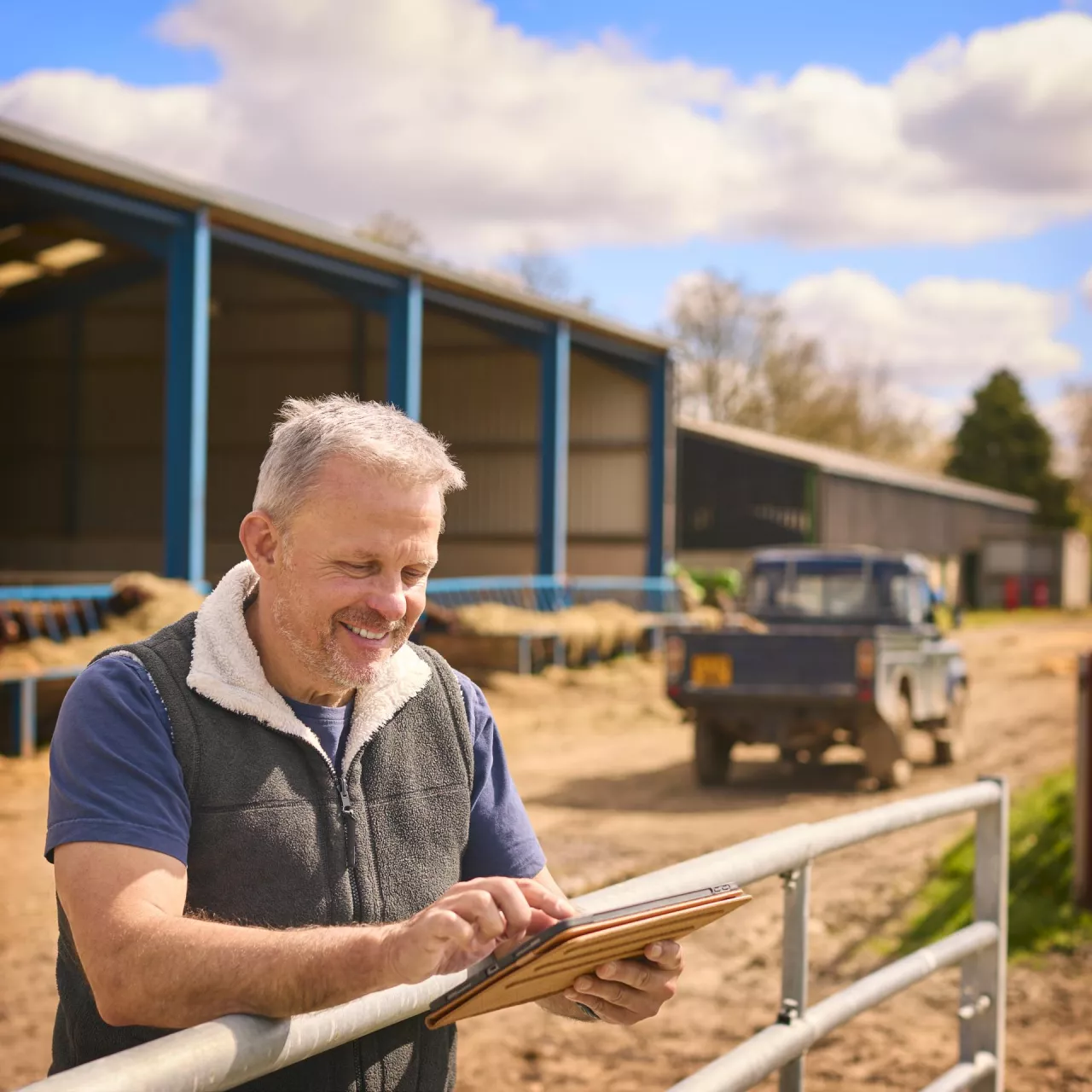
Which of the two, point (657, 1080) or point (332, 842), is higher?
point (332, 842)

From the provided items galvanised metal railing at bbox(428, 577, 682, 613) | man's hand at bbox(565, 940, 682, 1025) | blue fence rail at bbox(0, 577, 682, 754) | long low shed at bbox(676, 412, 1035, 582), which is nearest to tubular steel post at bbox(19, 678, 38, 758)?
blue fence rail at bbox(0, 577, 682, 754)

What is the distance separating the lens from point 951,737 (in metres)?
13.3

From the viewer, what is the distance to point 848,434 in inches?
2277

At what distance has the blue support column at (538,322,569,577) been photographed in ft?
81.6

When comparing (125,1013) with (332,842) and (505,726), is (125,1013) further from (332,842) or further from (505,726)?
(505,726)

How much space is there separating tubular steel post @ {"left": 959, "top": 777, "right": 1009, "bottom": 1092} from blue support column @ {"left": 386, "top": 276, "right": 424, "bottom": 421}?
1730cm

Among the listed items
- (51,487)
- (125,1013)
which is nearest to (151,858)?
(125,1013)

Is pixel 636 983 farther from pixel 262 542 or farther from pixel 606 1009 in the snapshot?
pixel 262 542

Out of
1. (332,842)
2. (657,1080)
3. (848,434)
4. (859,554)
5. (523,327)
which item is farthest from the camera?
(848,434)

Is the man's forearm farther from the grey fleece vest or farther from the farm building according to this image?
the farm building

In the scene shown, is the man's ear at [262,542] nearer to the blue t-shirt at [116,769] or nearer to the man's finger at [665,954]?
the blue t-shirt at [116,769]

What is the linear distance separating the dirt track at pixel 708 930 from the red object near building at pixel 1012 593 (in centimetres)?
3215

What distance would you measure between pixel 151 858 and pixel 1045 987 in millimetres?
5842

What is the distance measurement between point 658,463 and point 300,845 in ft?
83.6
